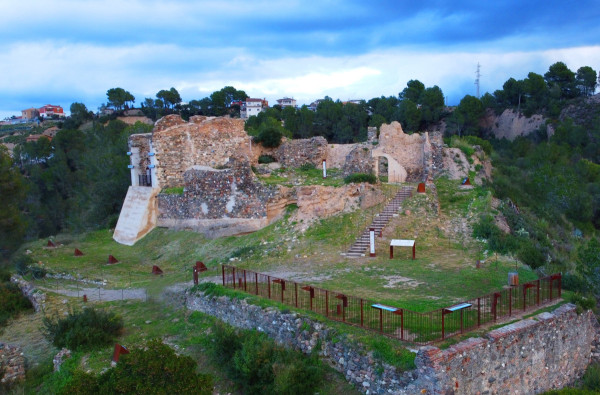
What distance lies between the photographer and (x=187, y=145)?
2433 centimetres

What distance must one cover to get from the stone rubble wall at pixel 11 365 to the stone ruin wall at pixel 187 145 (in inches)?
487

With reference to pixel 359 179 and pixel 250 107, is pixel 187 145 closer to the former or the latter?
pixel 359 179

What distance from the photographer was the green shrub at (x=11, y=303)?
15680mm

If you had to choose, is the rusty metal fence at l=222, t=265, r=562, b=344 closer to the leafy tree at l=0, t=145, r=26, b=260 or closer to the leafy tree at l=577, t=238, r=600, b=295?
the leafy tree at l=577, t=238, r=600, b=295

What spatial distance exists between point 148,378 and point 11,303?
33.8 feet

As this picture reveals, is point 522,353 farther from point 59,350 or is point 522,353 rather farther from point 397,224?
point 59,350

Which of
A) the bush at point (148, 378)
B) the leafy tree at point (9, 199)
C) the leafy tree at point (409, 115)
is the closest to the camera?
the bush at point (148, 378)

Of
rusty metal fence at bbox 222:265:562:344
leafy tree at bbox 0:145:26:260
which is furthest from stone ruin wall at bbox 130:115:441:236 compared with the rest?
rusty metal fence at bbox 222:265:562:344

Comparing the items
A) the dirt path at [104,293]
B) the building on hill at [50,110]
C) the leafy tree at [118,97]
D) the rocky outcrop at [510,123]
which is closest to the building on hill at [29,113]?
the building on hill at [50,110]

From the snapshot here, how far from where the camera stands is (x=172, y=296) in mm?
14539

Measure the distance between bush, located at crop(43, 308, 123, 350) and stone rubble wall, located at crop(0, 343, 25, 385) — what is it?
2.69 ft

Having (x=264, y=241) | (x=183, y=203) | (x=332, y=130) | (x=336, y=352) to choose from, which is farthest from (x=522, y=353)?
(x=332, y=130)

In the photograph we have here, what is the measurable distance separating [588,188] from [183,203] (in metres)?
23.4

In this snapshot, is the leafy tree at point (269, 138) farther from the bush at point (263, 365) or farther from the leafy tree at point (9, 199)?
the bush at point (263, 365)
